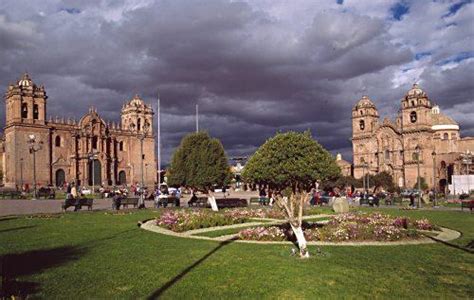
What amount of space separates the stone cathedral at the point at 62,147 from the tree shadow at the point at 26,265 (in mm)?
48480

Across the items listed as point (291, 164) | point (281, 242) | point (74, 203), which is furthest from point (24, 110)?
point (291, 164)

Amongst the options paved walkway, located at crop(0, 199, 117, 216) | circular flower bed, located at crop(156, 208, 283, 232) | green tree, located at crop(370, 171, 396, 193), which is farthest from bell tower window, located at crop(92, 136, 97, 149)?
circular flower bed, located at crop(156, 208, 283, 232)

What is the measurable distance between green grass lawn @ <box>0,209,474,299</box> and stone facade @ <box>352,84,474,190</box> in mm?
55527

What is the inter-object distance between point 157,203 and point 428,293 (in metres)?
24.1

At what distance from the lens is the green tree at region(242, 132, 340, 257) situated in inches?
453

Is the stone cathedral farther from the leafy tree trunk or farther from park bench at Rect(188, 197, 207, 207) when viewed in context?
the leafy tree trunk

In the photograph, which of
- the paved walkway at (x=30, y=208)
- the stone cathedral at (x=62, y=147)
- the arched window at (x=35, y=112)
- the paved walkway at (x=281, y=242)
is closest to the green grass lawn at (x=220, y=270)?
the paved walkway at (x=281, y=242)

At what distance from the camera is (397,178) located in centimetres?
7362

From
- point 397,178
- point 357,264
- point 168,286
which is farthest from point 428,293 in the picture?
point 397,178

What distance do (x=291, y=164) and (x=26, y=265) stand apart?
695cm

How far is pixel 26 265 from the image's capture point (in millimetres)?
9375

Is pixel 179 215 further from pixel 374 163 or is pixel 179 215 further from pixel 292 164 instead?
pixel 374 163

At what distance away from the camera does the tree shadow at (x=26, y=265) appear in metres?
7.23

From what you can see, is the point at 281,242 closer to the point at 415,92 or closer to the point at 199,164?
the point at 199,164
